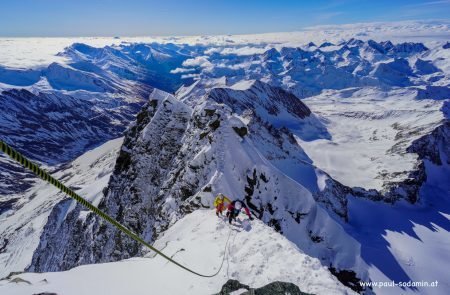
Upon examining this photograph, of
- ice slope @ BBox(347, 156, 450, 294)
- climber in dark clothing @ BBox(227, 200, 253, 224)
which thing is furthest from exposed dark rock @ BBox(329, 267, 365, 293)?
climber in dark clothing @ BBox(227, 200, 253, 224)

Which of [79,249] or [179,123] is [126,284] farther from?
[79,249]

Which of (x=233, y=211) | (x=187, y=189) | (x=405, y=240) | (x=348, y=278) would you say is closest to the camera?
(x=233, y=211)

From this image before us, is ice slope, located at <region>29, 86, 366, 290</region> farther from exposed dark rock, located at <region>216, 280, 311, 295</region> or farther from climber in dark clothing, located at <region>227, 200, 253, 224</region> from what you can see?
exposed dark rock, located at <region>216, 280, 311, 295</region>

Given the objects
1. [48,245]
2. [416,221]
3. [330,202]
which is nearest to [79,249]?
[48,245]

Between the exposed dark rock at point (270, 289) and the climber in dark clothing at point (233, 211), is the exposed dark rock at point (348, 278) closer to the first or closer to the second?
the climber in dark clothing at point (233, 211)

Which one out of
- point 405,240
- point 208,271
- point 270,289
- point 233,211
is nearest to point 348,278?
point 233,211

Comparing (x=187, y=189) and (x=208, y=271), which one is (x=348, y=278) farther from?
(x=208, y=271)

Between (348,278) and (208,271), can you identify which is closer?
(208,271)

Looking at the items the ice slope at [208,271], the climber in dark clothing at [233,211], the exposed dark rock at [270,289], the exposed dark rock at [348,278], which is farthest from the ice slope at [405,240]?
the exposed dark rock at [270,289]
